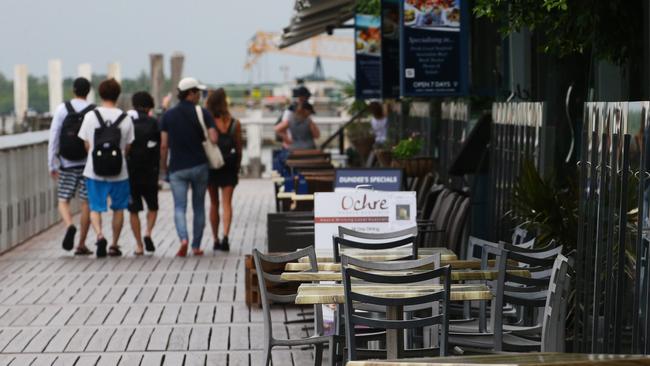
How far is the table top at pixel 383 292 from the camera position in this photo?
695cm

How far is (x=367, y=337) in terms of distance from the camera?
794 cm

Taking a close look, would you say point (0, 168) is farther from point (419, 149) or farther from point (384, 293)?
point (384, 293)

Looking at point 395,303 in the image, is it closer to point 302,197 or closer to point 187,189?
point 302,197

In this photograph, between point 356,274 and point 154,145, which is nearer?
point 356,274

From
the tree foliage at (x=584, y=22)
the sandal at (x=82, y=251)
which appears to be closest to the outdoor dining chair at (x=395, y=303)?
the tree foliage at (x=584, y=22)

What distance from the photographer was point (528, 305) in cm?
767

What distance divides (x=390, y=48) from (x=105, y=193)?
15.1ft

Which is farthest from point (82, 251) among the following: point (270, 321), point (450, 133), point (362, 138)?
point (362, 138)

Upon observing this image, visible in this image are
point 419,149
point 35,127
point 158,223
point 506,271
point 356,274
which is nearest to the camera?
point 356,274

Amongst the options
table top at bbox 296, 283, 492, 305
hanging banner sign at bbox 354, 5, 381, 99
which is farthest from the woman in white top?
table top at bbox 296, 283, 492, 305

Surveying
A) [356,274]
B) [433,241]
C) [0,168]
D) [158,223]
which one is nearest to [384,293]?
[356,274]

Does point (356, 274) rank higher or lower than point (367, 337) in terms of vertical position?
higher

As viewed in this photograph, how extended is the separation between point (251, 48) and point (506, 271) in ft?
480

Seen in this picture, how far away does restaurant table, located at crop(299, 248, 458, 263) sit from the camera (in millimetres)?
8891
